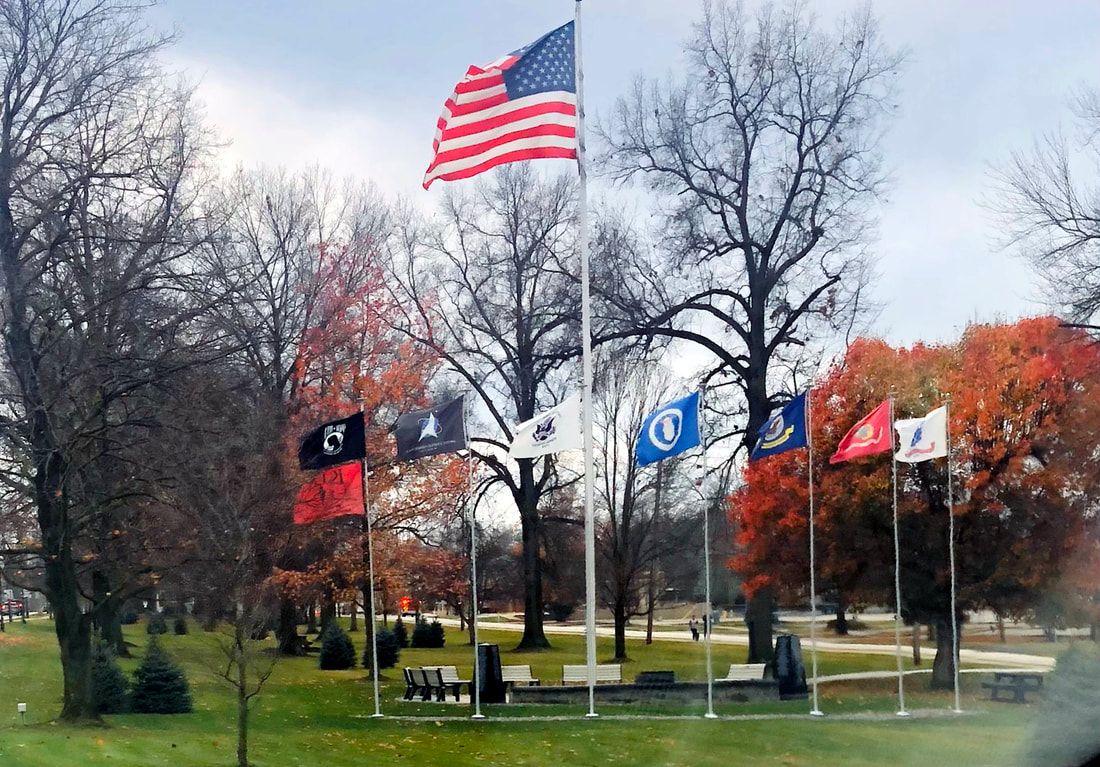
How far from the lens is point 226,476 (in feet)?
61.7

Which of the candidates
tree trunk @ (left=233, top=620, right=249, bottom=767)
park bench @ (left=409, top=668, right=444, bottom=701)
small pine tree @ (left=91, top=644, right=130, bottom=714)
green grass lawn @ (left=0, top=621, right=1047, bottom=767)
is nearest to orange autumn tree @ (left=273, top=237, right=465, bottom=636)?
park bench @ (left=409, top=668, right=444, bottom=701)

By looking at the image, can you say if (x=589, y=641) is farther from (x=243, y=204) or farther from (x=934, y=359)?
(x=243, y=204)

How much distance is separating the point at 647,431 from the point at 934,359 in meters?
8.37

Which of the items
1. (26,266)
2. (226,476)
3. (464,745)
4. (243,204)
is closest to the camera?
(464,745)

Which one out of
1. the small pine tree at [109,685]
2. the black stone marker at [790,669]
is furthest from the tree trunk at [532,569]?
the small pine tree at [109,685]

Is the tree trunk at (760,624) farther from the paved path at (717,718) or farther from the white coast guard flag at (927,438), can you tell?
the paved path at (717,718)

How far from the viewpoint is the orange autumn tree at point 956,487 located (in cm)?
1817

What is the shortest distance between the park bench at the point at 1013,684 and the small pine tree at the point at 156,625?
16.3m

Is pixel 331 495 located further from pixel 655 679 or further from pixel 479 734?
pixel 479 734

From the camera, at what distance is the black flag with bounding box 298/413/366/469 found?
17.0 metres

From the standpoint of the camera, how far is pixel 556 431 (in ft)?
47.6

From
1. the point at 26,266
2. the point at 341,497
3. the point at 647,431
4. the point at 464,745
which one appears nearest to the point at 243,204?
the point at 341,497

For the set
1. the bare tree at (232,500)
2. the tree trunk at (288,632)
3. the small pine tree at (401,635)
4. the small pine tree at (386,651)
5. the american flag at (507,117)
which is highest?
the american flag at (507,117)

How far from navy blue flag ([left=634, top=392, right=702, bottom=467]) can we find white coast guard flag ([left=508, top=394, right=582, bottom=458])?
3.44ft
